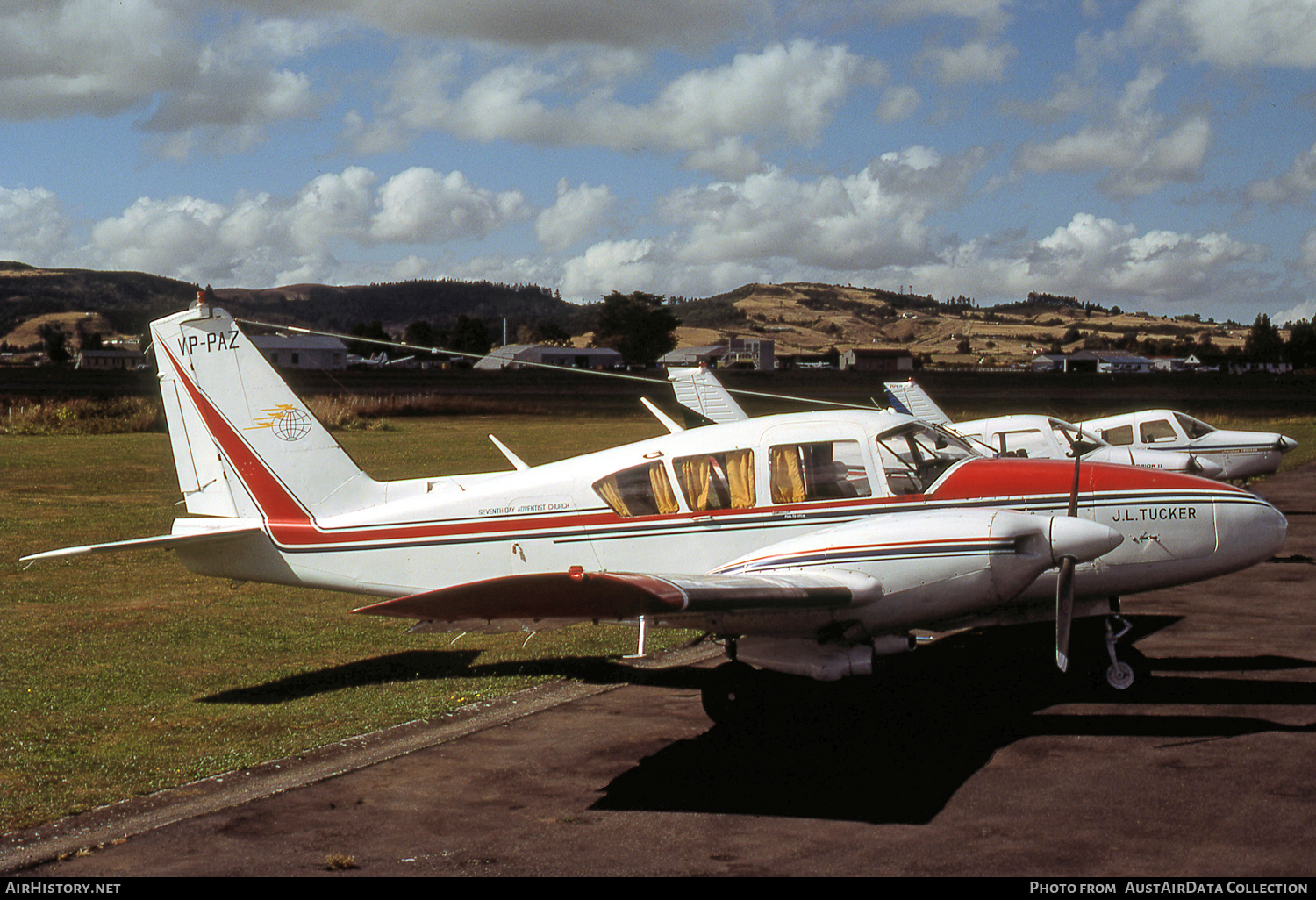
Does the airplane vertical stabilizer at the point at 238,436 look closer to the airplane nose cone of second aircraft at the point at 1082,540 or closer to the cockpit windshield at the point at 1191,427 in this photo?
the airplane nose cone of second aircraft at the point at 1082,540

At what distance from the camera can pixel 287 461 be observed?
11.0 meters

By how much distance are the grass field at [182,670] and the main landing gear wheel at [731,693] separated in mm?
2501

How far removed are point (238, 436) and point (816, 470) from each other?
580 centimetres

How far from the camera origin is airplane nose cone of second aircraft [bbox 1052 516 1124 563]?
847 cm

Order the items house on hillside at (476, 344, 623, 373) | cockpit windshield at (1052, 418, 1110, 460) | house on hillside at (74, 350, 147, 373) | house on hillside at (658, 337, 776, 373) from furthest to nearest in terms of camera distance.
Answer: house on hillside at (658, 337, 776, 373) → house on hillside at (74, 350, 147, 373) → house on hillside at (476, 344, 623, 373) → cockpit windshield at (1052, 418, 1110, 460)

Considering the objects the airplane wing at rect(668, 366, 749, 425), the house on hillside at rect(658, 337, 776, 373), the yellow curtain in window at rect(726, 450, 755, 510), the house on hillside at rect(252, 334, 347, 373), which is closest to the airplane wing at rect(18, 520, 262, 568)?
the yellow curtain in window at rect(726, 450, 755, 510)

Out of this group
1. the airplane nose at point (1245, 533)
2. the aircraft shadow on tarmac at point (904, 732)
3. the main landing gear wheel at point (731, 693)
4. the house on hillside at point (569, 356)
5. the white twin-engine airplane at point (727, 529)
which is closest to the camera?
the aircraft shadow on tarmac at point (904, 732)

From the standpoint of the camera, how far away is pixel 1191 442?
80.8ft

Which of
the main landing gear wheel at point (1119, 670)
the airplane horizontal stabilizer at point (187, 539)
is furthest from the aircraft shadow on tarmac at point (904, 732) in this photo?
the airplane horizontal stabilizer at point (187, 539)

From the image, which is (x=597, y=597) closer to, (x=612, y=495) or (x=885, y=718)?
(x=612, y=495)

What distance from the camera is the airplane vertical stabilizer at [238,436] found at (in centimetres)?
1096

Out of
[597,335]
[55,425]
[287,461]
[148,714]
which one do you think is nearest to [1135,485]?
[287,461]

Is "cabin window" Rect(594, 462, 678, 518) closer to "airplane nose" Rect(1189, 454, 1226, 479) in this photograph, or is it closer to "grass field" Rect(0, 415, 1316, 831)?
"grass field" Rect(0, 415, 1316, 831)

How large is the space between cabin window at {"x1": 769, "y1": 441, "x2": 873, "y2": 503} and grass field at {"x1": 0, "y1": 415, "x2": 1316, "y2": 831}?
3.33 m
